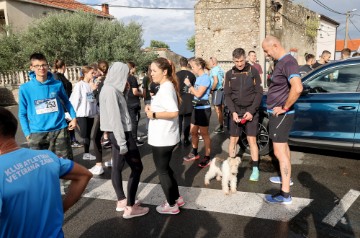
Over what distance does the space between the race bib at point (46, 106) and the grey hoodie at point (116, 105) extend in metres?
1.02

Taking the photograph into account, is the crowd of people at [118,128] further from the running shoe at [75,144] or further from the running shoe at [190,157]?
the running shoe at [75,144]

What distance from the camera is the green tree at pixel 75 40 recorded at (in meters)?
19.2

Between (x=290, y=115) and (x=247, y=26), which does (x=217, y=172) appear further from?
(x=247, y=26)

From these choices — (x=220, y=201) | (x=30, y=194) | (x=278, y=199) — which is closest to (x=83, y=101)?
(x=220, y=201)

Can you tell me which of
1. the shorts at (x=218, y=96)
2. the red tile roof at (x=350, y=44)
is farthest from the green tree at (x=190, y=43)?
the shorts at (x=218, y=96)

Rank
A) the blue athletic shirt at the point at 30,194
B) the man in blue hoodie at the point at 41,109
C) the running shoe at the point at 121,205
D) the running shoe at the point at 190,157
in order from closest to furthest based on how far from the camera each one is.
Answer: the blue athletic shirt at the point at 30,194
the running shoe at the point at 121,205
the man in blue hoodie at the point at 41,109
the running shoe at the point at 190,157

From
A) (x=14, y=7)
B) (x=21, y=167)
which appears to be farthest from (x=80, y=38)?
(x=21, y=167)

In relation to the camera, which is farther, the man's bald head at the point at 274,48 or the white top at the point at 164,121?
the man's bald head at the point at 274,48

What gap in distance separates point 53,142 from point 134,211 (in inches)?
60.7

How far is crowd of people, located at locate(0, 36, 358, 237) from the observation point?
1.48 meters

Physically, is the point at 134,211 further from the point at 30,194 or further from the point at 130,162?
the point at 30,194

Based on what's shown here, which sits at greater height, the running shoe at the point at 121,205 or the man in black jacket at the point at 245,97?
the man in black jacket at the point at 245,97

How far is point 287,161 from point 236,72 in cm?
158

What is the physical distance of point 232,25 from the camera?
24.5 metres
